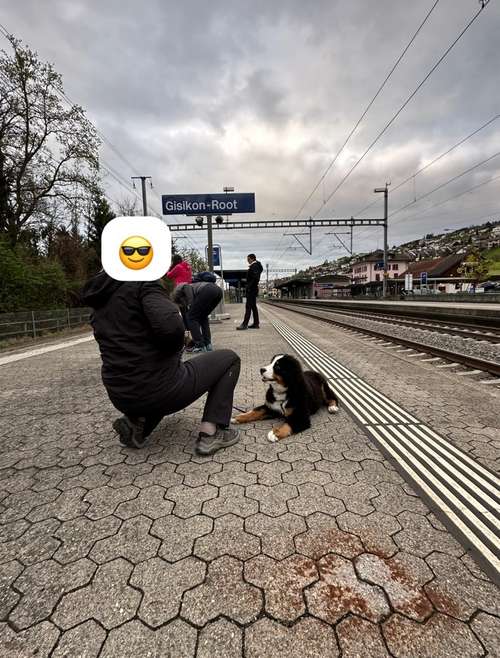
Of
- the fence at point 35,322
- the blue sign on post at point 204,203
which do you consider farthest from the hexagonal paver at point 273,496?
the blue sign on post at point 204,203

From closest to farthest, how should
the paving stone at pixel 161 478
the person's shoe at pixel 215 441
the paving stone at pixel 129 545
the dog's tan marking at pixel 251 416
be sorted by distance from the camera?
the paving stone at pixel 129 545 < the paving stone at pixel 161 478 < the person's shoe at pixel 215 441 < the dog's tan marking at pixel 251 416

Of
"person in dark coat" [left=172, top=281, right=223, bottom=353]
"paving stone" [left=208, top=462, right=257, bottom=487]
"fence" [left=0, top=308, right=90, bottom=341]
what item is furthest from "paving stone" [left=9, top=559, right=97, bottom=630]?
"fence" [left=0, top=308, right=90, bottom=341]

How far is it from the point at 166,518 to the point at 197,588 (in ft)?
1.78

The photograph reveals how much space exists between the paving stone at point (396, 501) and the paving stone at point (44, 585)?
5.54 feet

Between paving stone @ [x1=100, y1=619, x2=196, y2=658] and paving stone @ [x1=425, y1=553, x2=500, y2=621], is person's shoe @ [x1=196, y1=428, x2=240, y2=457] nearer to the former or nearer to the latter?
paving stone @ [x1=100, y1=619, x2=196, y2=658]

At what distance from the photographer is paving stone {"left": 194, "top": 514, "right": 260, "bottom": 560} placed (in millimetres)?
1572

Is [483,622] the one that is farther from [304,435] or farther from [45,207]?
[45,207]

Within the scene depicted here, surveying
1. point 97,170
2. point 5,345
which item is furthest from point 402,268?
point 5,345

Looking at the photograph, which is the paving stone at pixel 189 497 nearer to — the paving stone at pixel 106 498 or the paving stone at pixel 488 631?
the paving stone at pixel 106 498

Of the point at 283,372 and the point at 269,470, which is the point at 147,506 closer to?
the point at 269,470

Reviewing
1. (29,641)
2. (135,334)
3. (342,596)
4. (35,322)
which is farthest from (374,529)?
(35,322)

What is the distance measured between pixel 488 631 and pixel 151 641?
1324 millimetres

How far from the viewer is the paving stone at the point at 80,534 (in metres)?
1.59

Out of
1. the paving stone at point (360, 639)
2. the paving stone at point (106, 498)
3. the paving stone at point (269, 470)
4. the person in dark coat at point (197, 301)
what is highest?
the person in dark coat at point (197, 301)
